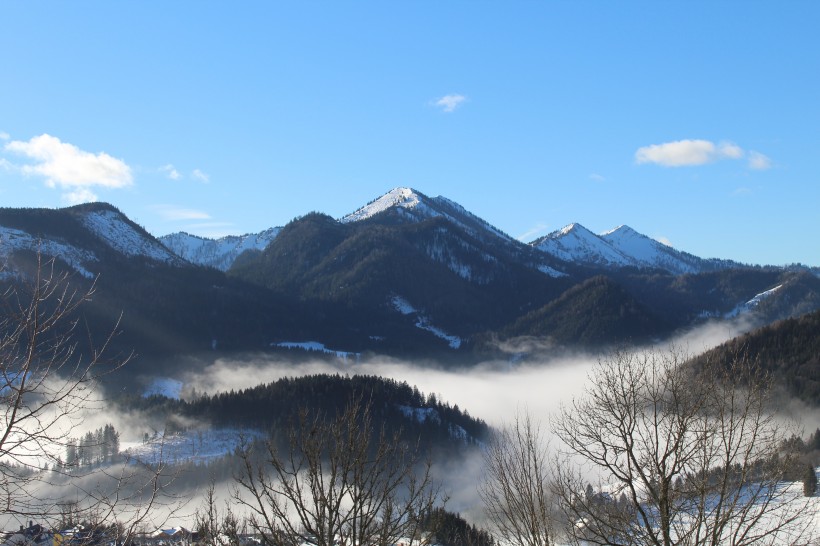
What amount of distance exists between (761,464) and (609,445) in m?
4.48

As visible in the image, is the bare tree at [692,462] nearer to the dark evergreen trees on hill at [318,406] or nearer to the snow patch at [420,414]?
the dark evergreen trees on hill at [318,406]

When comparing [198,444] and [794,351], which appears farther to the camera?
[794,351]

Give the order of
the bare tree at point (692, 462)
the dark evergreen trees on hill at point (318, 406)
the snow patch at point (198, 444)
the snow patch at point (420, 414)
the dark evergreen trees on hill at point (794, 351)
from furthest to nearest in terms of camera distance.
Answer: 1. the snow patch at point (420, 414)
2. the dark evergreen trees on hill at point (318, 406)
3. the dark evergreen trees on hill at point (794, 351)
4. the snow patch at point (198, 444)
5. the bare tree at point (692, 462)

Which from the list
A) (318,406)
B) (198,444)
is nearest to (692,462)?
(318,406)

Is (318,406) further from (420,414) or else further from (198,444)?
(420,414)

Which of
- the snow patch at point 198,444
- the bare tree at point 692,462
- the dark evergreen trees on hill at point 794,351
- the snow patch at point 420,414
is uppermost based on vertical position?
the bare tree at point 692,462

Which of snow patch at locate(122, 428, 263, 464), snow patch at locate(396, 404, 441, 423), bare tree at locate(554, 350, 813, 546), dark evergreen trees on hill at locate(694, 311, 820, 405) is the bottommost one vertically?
snow patch at locate(122, 428, 263, 464)

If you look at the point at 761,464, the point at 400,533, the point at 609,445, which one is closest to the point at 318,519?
the point at 400,533

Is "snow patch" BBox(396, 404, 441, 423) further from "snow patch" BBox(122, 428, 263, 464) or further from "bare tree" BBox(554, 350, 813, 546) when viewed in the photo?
"bare tree" BBox(554, 350, 813, 546)

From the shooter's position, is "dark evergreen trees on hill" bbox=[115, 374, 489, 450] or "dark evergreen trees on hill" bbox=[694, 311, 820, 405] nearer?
"dark evergreen trees on hill" bbox=[694, 311, 820, 405]

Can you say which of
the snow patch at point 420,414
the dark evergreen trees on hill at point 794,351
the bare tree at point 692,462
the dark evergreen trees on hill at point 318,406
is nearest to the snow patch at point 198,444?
the dark evergreen trees on hill at point 318,406

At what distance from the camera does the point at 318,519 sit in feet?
41.5

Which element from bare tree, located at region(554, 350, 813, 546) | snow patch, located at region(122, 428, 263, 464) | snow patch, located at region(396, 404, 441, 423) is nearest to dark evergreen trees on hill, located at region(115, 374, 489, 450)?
snow patch, located at region(396, 404, 441, 423)

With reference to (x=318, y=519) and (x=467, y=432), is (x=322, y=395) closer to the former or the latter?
(x=467, y=432)
